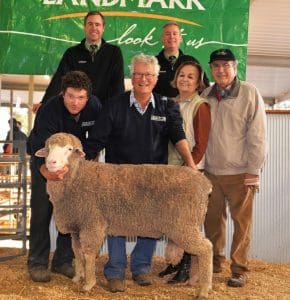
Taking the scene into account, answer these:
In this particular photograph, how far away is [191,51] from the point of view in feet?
18.9

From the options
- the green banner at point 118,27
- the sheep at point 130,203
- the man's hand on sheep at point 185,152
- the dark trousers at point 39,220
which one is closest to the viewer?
the sheep at point 130,203

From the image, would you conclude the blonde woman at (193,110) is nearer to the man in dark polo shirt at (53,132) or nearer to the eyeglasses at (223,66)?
the eyeglasses at (223,66)

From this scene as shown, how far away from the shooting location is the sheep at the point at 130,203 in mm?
3492

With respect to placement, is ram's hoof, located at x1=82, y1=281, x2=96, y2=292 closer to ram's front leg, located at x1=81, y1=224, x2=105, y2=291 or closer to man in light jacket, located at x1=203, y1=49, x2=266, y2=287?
ram's front leg, located at x1=81, y1=224, x2=105, y2=291

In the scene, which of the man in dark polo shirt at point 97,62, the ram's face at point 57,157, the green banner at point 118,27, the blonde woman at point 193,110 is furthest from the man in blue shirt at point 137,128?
the green banner at point 118,27

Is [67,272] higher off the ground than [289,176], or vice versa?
[289,176]

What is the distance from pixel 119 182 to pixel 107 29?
273cm

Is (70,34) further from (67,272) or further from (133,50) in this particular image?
(67,272)

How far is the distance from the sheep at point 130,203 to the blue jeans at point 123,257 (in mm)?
289

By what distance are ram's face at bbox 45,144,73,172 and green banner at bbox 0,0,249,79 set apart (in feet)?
8.09

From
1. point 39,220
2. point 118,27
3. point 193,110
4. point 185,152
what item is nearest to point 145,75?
point 193,110

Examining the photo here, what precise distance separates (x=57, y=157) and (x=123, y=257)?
1.11 meters

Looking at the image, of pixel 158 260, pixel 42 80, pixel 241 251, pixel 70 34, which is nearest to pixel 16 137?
pixel 42 80

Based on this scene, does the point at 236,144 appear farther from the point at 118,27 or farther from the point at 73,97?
the point at 118,27
